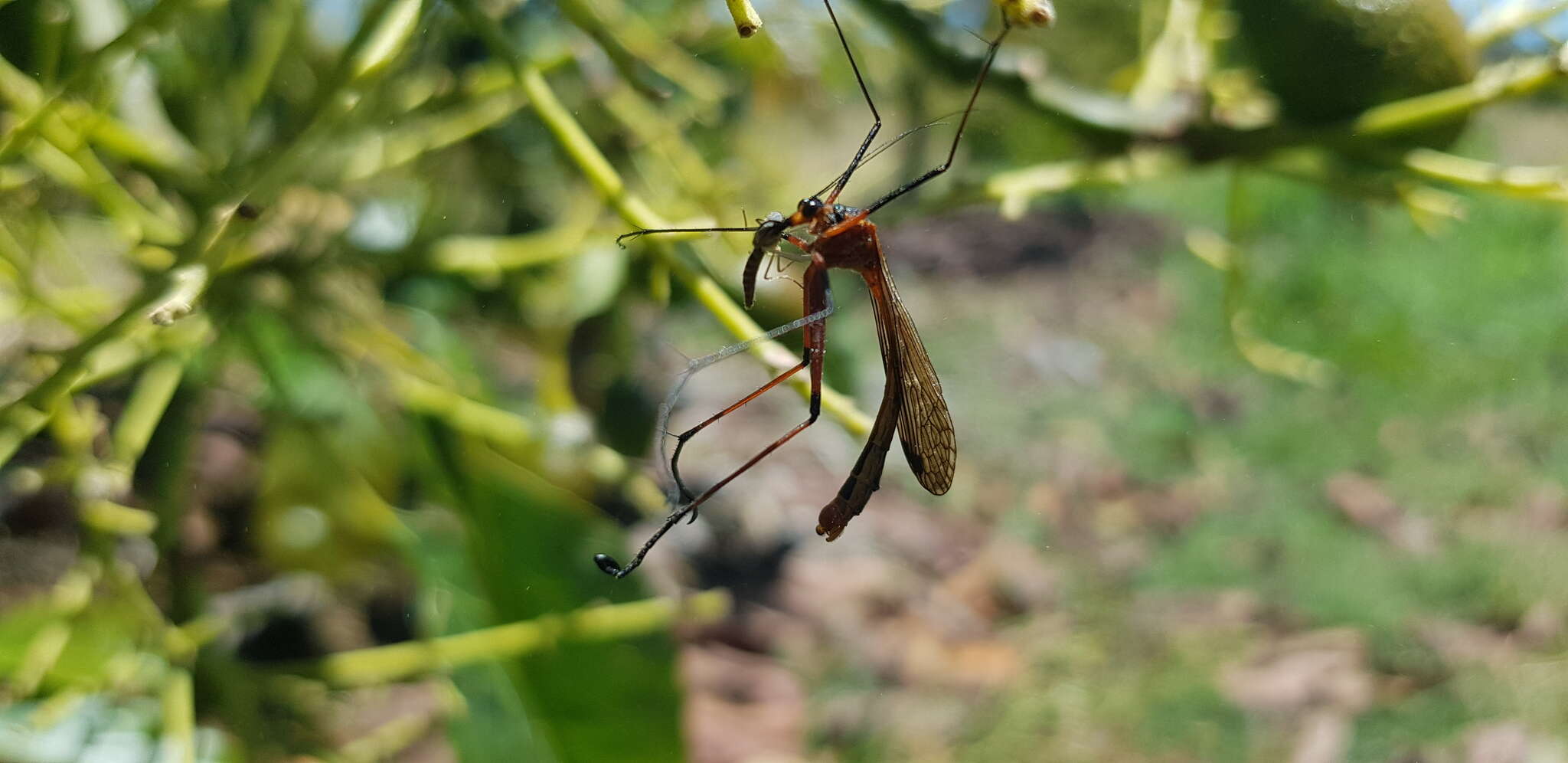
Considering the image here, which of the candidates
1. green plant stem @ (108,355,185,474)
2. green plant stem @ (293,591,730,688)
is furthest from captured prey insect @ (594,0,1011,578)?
green plant stem @ (108,355,185,474)

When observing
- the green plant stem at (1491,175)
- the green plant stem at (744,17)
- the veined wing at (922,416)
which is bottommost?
the veined wing at (922,416)

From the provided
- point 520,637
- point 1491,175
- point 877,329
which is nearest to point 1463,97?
point 1491,175

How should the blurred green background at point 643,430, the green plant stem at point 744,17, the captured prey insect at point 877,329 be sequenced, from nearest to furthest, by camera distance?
the green plant stem at point 744,17 → the captured prey insect at point 877,329 → the blurred green background at point 643,430

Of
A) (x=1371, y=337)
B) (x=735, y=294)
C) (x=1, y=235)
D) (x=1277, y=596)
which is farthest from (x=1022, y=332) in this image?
(x=1, y=235)

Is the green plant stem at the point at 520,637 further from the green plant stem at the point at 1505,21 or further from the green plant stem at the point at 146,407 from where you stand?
the green plant stem at the point at 1505,21

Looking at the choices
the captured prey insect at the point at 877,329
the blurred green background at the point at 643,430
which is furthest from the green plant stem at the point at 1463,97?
the captured prey insect at the point at 877,329

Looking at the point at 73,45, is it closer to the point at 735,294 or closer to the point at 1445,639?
the point at 735,294

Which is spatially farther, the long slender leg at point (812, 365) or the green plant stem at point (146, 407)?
the green plant stem at point (146, 407)
